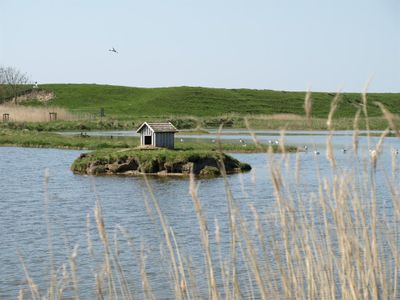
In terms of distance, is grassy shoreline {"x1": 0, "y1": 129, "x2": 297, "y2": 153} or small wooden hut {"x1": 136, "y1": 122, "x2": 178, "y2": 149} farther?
grassy shoreline {"x1": 0, "y1": 129, "x2": 297, "y2": 153}

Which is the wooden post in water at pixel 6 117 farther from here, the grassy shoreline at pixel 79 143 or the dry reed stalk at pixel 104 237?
the dry reed stalk at pixel 104 237

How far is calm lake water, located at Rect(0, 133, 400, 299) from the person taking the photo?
39.0ft

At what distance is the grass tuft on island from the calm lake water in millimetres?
914

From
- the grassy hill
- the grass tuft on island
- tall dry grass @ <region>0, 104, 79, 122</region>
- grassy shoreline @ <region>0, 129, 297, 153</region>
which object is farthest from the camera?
the grassy hill

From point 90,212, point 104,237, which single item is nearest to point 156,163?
point 90,212

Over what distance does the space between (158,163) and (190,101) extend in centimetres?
6967

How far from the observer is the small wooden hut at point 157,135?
32000 mm

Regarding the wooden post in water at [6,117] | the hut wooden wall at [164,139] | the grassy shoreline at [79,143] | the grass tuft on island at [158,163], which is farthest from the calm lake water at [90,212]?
the wooden post in water at [6,117]

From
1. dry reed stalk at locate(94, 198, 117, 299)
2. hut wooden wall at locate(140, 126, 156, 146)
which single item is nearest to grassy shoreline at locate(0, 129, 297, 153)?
hut wooden wall at locate(140, 126, 156, 146)

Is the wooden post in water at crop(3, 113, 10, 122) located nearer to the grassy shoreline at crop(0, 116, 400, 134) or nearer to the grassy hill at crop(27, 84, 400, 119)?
the grassy shoreline at crop(0, 116, 400, 134)

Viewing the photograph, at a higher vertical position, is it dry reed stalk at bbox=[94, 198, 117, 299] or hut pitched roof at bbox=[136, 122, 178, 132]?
hut pitched roof at bbox=[136, 122, 178, 132]

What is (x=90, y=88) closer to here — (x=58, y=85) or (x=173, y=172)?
(x=58, y=85)

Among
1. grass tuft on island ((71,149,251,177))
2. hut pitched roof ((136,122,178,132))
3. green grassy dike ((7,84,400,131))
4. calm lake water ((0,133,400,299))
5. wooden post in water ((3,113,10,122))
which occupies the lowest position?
calm lake water ((0,133,400,299))

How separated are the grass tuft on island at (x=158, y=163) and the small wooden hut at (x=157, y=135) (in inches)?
73.0
